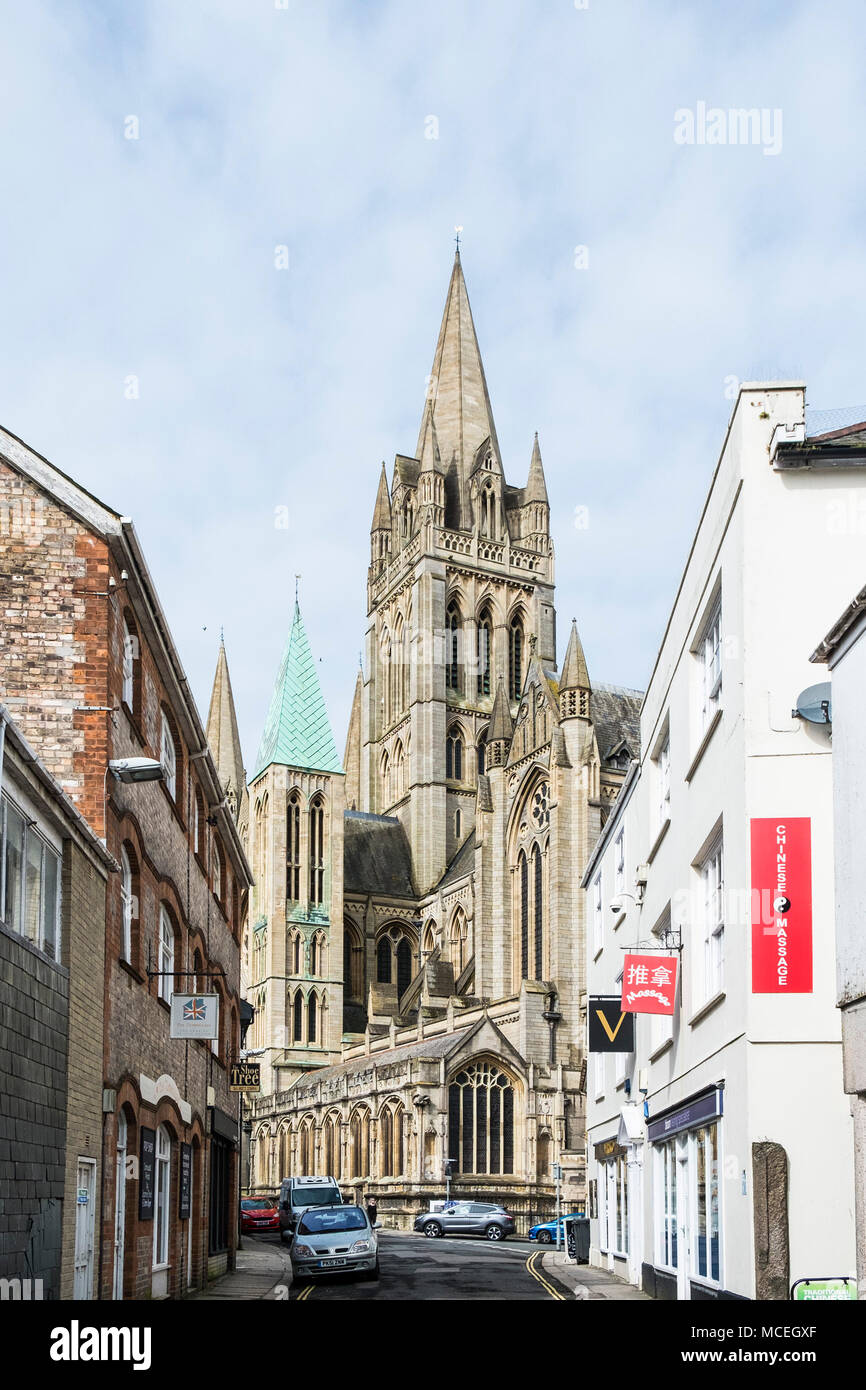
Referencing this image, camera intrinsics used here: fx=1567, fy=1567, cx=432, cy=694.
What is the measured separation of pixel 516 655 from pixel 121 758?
75393 millimetres

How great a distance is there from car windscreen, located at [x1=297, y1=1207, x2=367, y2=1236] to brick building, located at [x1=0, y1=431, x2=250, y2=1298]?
Result: 4424mm

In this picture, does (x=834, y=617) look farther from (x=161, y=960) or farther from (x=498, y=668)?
(x=498, y=668)

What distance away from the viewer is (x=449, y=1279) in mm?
27391

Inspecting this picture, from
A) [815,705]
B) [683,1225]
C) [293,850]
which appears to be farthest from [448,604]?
[815,705]

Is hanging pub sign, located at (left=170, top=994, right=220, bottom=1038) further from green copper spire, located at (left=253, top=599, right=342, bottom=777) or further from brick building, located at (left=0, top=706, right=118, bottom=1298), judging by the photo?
green copper spire, located at (left=253, top=599, right=342, bottom=777)

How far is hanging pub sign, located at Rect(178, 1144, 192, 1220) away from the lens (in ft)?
76.4

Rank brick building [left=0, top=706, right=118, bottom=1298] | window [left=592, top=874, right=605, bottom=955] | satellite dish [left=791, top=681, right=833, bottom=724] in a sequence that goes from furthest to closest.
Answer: window [left=592, top=874, right=605, bottom=955]
satellite dish [left=791, top=681, right=833, bottom=724]
brick building [left=0, top=706, right=118, bottom=1298]

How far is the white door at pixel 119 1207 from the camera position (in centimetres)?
1768

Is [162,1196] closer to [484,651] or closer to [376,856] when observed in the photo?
[376,856]

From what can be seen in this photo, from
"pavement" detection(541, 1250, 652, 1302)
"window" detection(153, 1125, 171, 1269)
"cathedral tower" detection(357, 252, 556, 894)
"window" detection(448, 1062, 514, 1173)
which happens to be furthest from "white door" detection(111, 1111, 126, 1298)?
A: "cathedral tower" detection(357, 252, 556, 894)

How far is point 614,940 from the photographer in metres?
29.8

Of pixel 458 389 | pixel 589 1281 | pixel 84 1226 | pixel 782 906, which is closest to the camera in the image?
pixel 782 906
